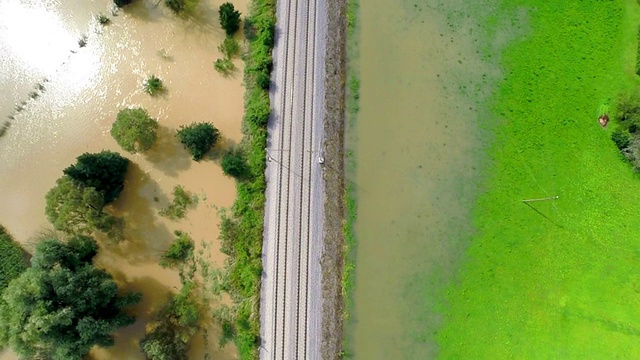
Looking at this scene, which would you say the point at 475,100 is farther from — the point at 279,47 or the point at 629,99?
the point at 279,47

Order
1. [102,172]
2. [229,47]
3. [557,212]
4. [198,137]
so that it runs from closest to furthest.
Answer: [102,172], [198,137], [557,212], [229,47]

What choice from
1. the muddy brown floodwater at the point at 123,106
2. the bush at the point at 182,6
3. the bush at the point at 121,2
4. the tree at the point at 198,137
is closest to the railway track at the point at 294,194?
the muddy brown floodwater at the point at 123,106

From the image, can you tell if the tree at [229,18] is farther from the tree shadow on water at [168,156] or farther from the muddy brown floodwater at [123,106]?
the tree shadow on water at [168,156]

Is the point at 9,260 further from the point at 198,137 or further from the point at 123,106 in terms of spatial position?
the point at 198,137

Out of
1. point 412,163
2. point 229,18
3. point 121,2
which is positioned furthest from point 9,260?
point 412,163

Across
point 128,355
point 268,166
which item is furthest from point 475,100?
point 128,355

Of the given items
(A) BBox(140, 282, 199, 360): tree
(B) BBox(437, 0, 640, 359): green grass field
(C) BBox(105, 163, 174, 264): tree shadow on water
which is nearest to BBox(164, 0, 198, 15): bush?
(C) BBox(105, 163, 174, 264): tree shadow on water

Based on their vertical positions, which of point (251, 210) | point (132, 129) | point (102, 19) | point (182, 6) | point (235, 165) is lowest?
point (251, 210)
